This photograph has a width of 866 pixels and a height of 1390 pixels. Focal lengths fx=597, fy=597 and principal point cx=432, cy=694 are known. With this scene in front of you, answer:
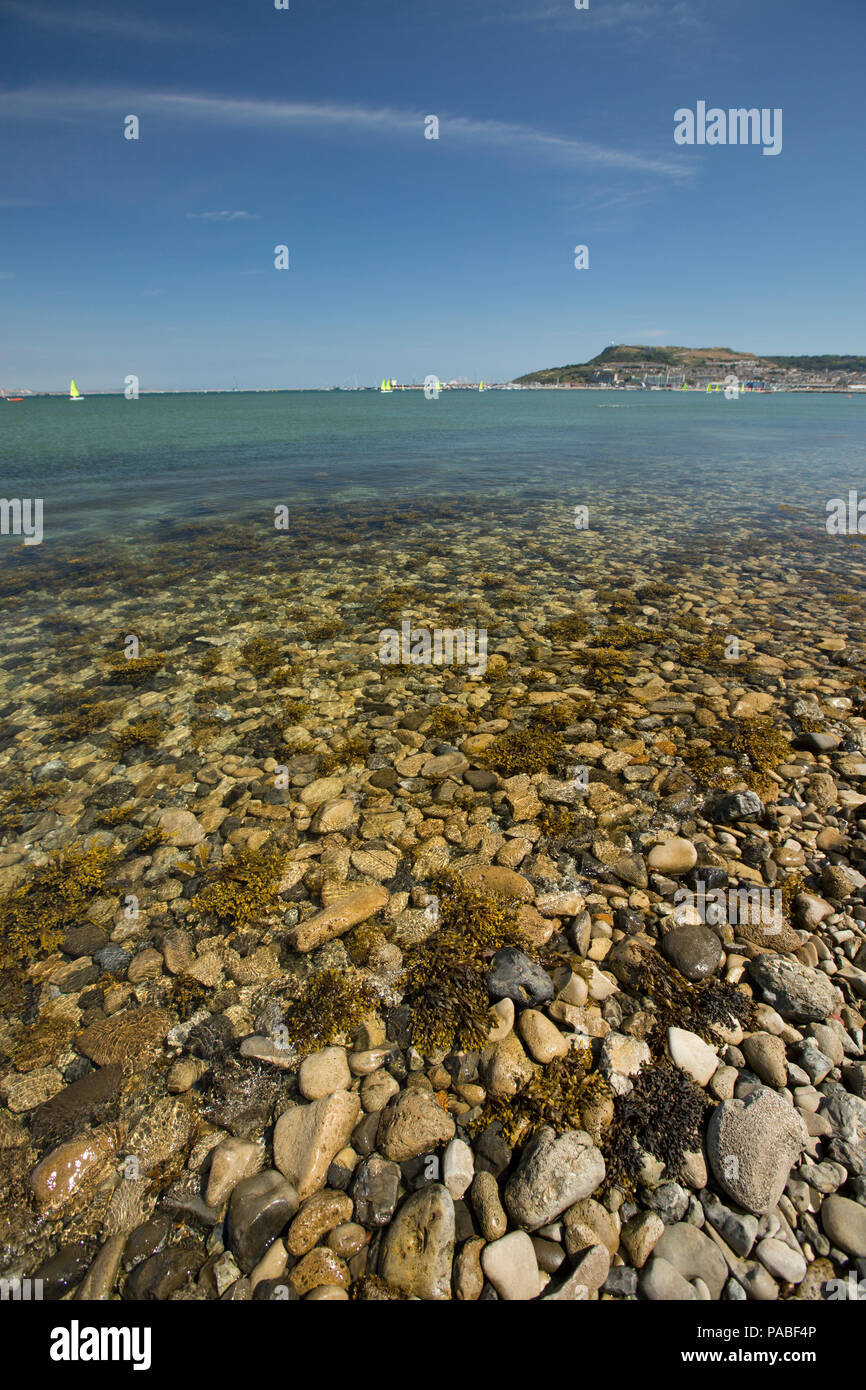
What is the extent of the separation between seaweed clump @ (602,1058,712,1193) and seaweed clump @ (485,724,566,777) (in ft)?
12.2

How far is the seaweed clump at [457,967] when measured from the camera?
167 inches

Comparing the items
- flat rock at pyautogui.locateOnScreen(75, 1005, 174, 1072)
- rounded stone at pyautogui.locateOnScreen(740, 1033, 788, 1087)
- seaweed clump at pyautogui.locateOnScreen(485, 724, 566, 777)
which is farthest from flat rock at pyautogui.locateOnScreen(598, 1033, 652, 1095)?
seaweed clump at pyautogui.locateOnScreen(485, 724, 566, 777)

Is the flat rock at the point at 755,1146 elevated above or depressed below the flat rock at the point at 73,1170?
above

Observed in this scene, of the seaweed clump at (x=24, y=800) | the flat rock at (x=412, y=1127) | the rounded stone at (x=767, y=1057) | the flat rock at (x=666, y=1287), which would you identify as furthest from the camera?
the seaweed clump at (x=24, y=800)

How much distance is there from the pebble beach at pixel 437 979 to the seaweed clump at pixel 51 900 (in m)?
0.03

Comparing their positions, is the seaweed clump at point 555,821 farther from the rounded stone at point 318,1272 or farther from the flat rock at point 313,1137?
the rounded stone at point 318,1272

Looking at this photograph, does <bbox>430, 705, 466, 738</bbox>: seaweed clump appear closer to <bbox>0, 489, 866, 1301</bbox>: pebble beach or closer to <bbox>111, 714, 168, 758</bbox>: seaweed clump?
<bbox>0, 489, 866, 1301</bbox>: pebble beach

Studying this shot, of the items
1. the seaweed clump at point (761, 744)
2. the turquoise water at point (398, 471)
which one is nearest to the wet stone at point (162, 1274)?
the seaweed clump at point (761, 744)

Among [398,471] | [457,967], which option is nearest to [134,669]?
[457,967]

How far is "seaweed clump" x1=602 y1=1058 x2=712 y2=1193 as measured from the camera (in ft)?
11.3

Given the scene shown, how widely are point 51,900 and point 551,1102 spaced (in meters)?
4.77

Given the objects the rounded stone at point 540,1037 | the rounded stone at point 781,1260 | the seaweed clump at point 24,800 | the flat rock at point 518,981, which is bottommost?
the rounded stone at point 781,1260

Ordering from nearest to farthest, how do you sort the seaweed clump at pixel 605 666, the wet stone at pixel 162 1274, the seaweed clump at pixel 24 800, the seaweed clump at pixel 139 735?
Result: the wet stone at pixel 162 1274 → the seaweed clump at pixel 24 800 → the seaweed clump at pixel 139 735 → the seaweed clump at pixel 605 666
